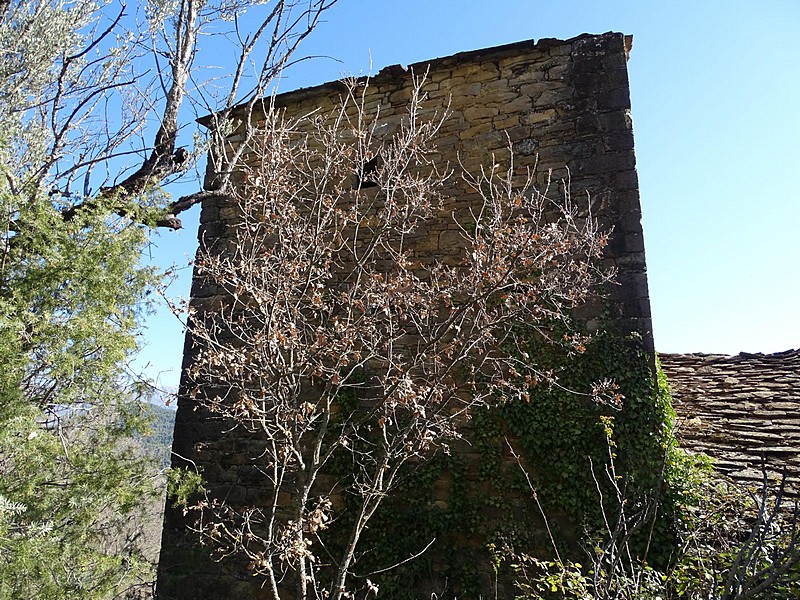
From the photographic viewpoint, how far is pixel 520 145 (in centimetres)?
482

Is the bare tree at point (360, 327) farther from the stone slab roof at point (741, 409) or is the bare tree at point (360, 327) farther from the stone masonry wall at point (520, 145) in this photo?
Result: the stone slab roof at point (741, 409)

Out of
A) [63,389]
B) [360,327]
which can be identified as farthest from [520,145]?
[63,389]

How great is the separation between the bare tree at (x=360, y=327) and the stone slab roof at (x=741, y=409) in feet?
5.26

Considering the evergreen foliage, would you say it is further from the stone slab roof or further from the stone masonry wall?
the stone slab roof

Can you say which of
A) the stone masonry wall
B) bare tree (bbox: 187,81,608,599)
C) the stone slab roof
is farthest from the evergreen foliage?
the stone slab roof

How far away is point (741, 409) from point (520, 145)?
126 inches

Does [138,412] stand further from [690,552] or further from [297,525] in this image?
[690,552]

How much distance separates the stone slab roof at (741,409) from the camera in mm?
3980

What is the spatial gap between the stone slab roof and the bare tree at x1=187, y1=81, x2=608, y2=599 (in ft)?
5.26

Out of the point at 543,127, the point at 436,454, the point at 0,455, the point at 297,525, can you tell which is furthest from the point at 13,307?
the point at 543,127

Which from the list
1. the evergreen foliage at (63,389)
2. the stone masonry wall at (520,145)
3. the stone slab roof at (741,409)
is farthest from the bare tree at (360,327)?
the stone slab roof at (741,409)

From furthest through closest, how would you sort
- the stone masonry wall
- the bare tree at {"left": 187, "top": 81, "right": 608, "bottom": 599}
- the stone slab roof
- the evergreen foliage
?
the stone masonry wall
the stone slab roof
the bare tree at {"left": 187, "top": 81, "right": 608, "bottom": 599}
the evergreen foliage

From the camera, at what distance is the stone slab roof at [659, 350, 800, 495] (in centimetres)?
398

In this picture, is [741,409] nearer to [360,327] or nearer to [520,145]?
[520,145]
